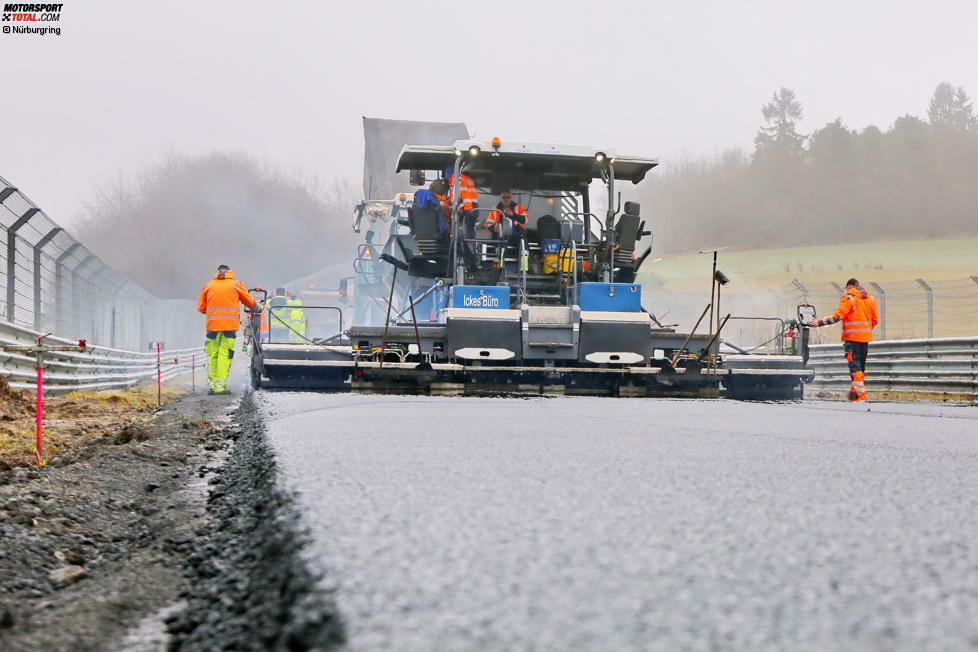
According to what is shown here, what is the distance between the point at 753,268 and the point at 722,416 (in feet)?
141

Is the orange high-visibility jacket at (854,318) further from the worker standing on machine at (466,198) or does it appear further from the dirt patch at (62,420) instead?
the dirt patch at (62,420)

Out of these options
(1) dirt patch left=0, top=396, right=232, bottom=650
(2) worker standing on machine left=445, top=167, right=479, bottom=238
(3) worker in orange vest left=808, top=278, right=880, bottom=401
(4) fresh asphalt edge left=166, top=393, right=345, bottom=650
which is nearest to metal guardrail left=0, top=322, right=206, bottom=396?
(1) dirt patch left=0, top=396, right=232, bottom=650

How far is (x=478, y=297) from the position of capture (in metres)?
10.8

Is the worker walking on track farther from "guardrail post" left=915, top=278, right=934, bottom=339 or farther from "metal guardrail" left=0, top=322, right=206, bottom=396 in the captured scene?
"guardrail post" left=915, top=278, right=934, bottom=339

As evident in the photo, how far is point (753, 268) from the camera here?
48.3m

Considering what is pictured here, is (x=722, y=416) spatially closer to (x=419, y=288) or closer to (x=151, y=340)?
(x=419, y=288)

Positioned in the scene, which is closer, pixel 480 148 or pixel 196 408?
pixel 196 408

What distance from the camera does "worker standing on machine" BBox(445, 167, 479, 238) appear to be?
11.5 metres

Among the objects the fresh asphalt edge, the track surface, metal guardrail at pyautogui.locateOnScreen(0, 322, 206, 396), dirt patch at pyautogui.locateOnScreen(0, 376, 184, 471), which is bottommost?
dirt patch at pyautogui.locateOnScreen(0, 376, 184, 471)

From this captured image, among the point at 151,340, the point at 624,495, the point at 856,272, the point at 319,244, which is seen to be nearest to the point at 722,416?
the point at 624,495

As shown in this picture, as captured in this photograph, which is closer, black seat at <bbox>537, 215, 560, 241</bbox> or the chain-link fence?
black seat at <bbox>537, 215, 560, 241</bbox>

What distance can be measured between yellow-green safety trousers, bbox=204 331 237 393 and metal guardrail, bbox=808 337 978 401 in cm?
967

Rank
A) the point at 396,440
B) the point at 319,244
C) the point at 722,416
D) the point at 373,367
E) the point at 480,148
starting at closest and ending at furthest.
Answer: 1. the point at 396,440
2. the point at 722,416
3. the point at 373,367
4. the point at 480,148
5. the point at 319,244

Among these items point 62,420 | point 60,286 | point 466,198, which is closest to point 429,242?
point 466,198
